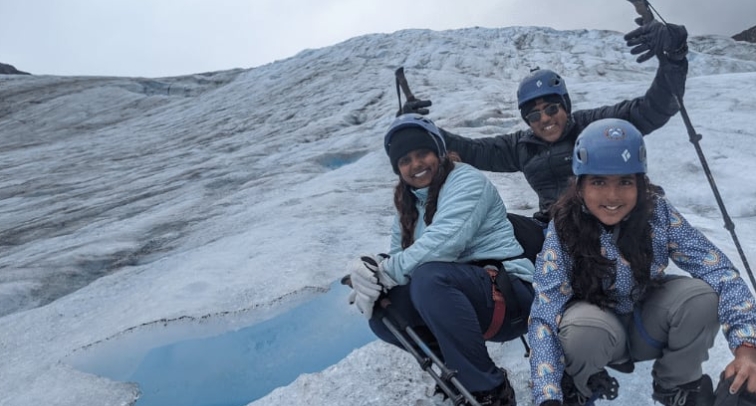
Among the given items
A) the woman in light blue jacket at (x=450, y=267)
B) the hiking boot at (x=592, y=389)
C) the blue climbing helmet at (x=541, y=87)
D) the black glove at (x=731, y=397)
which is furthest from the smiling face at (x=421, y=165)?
the black glove at (x=731, y=397)

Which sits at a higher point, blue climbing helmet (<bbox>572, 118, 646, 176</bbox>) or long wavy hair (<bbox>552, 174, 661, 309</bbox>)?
blue climbing helmet (<bbox>572, 118, 646, 176</bbox>)

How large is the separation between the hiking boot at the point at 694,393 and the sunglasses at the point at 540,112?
193 centimetres

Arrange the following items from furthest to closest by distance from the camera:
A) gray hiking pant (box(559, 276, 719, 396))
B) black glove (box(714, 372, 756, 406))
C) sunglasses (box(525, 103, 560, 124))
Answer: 1. sunglasses (box(525, 103, 560, 124))
2. gray hiking pant (box(559, 276, 719, 396))
3. black glove (box(714, 372, 756, 406))

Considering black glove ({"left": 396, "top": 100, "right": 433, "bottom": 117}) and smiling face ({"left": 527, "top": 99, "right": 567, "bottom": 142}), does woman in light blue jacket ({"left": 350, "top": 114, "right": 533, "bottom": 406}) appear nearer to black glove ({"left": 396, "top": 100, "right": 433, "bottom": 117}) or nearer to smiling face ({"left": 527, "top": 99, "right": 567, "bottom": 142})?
smiling face ({"left": 527, "top": 99, "right": 567, "bottom": 142})

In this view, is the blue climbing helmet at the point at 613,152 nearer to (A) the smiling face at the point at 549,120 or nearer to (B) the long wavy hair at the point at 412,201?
(B) the long wavy hair at the point at 412,201

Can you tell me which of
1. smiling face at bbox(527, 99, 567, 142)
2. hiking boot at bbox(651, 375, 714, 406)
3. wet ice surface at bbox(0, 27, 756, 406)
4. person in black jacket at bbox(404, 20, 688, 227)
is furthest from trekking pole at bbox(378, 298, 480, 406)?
smiling face at bbox(527, 99, 567, 142)

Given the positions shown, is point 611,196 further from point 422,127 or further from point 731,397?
point 422,127

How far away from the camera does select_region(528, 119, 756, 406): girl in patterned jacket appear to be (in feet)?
6.70

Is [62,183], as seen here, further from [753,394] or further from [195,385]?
[753,394]

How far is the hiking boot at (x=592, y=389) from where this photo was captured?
2.17 meters

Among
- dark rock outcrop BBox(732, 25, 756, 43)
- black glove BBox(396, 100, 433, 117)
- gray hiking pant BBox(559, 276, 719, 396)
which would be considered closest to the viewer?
gray hiking pant BBox(559, 276, 719, 396)

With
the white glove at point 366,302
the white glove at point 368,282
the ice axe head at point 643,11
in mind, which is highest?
the ice axe head at point 643,11

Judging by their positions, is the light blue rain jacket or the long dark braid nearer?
the light blue rain jacket

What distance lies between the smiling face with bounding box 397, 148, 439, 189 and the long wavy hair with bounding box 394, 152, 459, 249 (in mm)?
32
